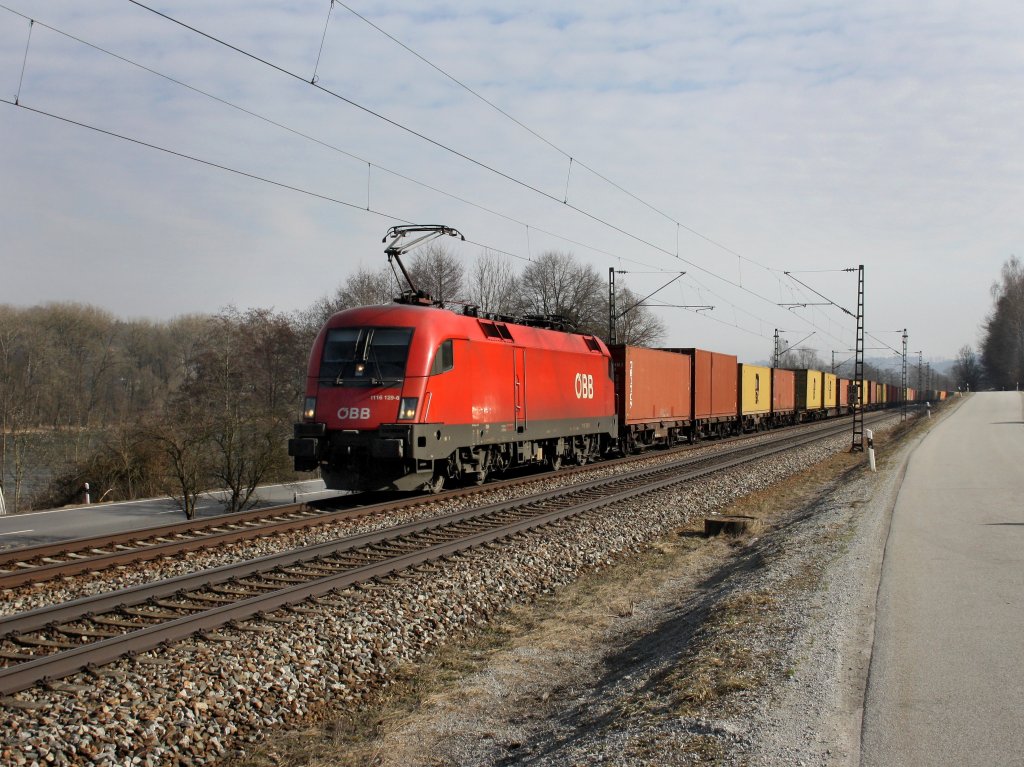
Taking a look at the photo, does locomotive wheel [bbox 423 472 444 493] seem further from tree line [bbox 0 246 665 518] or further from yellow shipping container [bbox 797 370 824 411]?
yellow shipping container [bbox 797 370 824 411]

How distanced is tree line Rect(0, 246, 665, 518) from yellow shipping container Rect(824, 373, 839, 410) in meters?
13.8

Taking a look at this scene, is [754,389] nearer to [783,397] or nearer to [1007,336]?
[783,397]

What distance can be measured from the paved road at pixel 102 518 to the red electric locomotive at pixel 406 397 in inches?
179

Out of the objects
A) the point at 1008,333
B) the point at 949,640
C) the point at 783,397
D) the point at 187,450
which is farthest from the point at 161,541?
the point at 1008,333

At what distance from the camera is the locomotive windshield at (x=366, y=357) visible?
13.9m

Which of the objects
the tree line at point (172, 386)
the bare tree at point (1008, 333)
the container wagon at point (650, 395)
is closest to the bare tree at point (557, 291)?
the tree line at point (172, 386)

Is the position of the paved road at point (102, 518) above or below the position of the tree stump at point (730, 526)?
below

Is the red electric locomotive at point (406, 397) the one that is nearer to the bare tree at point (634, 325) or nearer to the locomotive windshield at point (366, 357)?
the locomotive windshield at point (366, 357)

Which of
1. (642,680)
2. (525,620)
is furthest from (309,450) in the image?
(642,680)

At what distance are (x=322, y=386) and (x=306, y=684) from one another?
884cm

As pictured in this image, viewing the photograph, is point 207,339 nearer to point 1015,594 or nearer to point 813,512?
Result: point 813,512

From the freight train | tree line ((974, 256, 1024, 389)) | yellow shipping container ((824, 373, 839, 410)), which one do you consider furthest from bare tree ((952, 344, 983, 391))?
the freight train

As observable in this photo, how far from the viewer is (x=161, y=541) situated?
10.8 m

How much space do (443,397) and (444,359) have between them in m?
0.67
